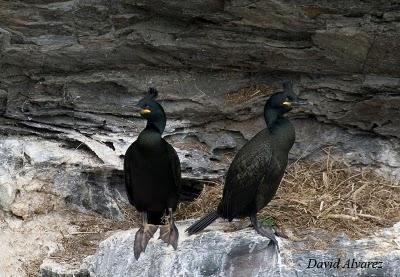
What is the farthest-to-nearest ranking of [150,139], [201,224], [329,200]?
[329,200] < [150,139] < [201,224]

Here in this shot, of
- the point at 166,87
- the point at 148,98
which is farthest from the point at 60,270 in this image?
the point at 166,87

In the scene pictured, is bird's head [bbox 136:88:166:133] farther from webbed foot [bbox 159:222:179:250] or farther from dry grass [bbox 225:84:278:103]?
dry grass [bbox 225:84:278:103]

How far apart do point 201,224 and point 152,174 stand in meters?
0.58

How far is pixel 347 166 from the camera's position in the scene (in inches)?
270

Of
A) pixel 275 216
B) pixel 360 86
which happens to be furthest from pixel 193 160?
pixel 360 86

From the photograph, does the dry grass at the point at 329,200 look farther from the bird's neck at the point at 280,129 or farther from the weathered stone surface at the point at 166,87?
the bird's neck at the point at 280,129

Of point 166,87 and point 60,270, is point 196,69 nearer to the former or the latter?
point 166,87

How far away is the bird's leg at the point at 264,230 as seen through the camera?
557cm

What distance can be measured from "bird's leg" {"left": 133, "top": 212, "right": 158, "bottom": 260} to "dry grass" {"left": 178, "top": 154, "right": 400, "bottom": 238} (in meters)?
0.72

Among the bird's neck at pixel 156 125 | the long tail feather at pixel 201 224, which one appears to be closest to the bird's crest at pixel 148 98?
the bird's neck at pixel 156 125

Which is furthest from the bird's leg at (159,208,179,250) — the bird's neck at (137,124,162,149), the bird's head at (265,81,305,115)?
the bird's head at (265,81,305,115)

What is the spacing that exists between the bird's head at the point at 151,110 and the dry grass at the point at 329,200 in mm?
1026

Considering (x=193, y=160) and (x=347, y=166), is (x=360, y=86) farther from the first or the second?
(x=193, y=160)

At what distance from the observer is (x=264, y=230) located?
5.70 meters
